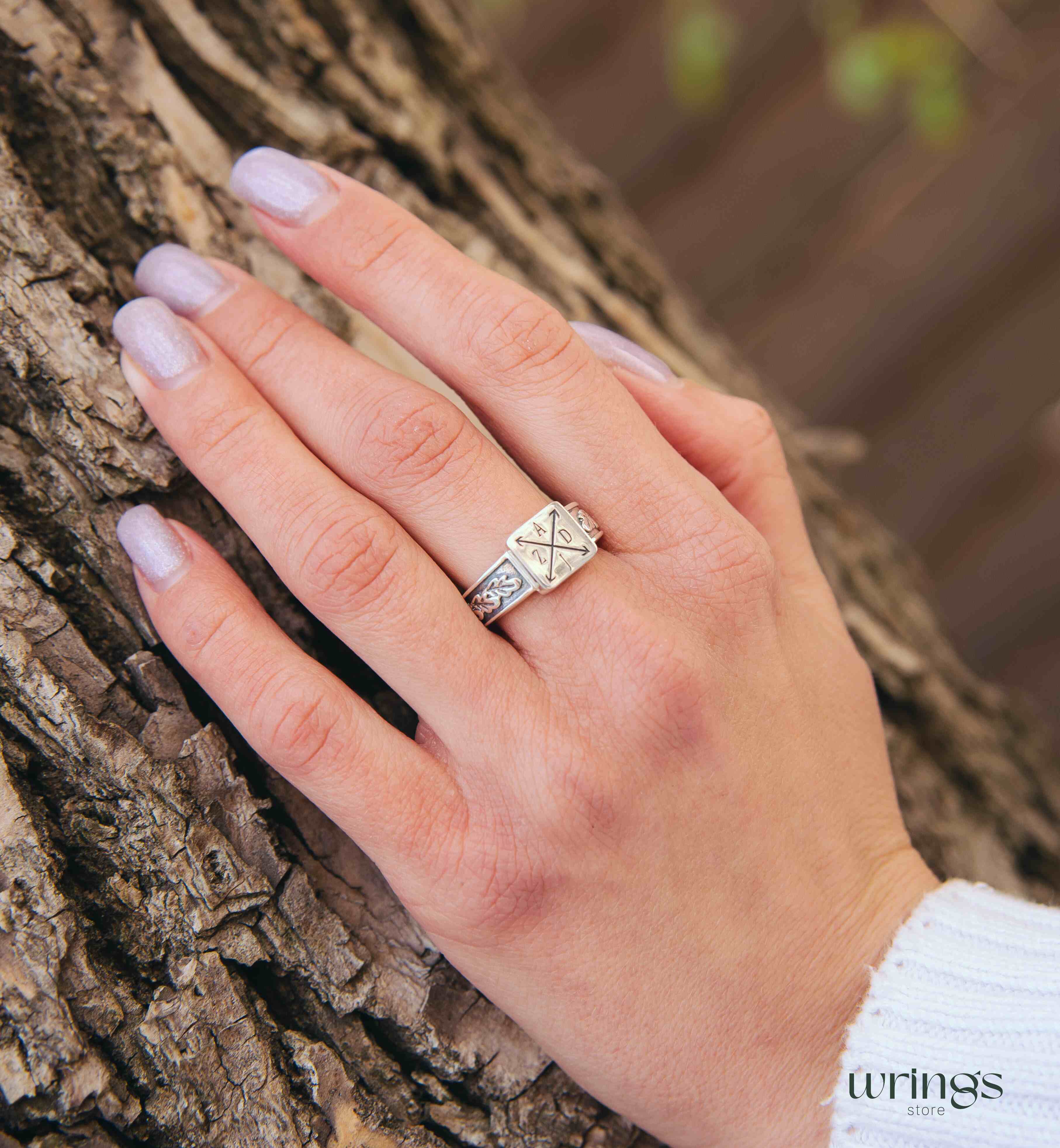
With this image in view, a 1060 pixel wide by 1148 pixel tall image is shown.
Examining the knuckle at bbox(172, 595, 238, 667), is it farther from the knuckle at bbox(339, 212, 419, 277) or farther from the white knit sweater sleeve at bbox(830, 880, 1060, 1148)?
the white knit sweater sleeve at bbox(830, 880, 1060, 1148)

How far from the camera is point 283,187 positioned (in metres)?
1.14

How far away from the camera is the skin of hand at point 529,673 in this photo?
996 millimetres

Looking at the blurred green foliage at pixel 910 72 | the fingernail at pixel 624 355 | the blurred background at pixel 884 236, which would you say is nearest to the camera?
the fingernail at pixel 624 355

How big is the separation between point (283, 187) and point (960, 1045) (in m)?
1.42

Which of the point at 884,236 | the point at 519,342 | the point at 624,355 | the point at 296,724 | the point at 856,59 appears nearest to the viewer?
the point at 296,724

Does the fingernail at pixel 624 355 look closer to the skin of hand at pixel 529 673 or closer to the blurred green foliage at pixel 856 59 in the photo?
the skin of hand at pixel 529 673

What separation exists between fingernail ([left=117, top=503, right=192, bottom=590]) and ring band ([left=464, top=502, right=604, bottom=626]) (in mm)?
367

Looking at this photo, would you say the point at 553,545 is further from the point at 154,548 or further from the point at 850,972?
the point at 850,972

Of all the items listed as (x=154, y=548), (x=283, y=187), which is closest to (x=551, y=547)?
(x=154, y=548)

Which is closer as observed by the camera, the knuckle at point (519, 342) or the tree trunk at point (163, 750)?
the tree trunk at point (163, 750)

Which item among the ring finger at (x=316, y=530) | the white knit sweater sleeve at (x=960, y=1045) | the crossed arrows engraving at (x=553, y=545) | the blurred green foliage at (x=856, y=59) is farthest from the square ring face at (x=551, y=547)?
the blurred green foliage at (x=856, y=59)

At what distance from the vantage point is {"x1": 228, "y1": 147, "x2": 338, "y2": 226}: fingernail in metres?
1.13

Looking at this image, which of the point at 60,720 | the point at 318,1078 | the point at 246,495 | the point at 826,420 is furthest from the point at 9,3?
the point at 826,420

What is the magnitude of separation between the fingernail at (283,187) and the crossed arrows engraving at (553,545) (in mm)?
547
